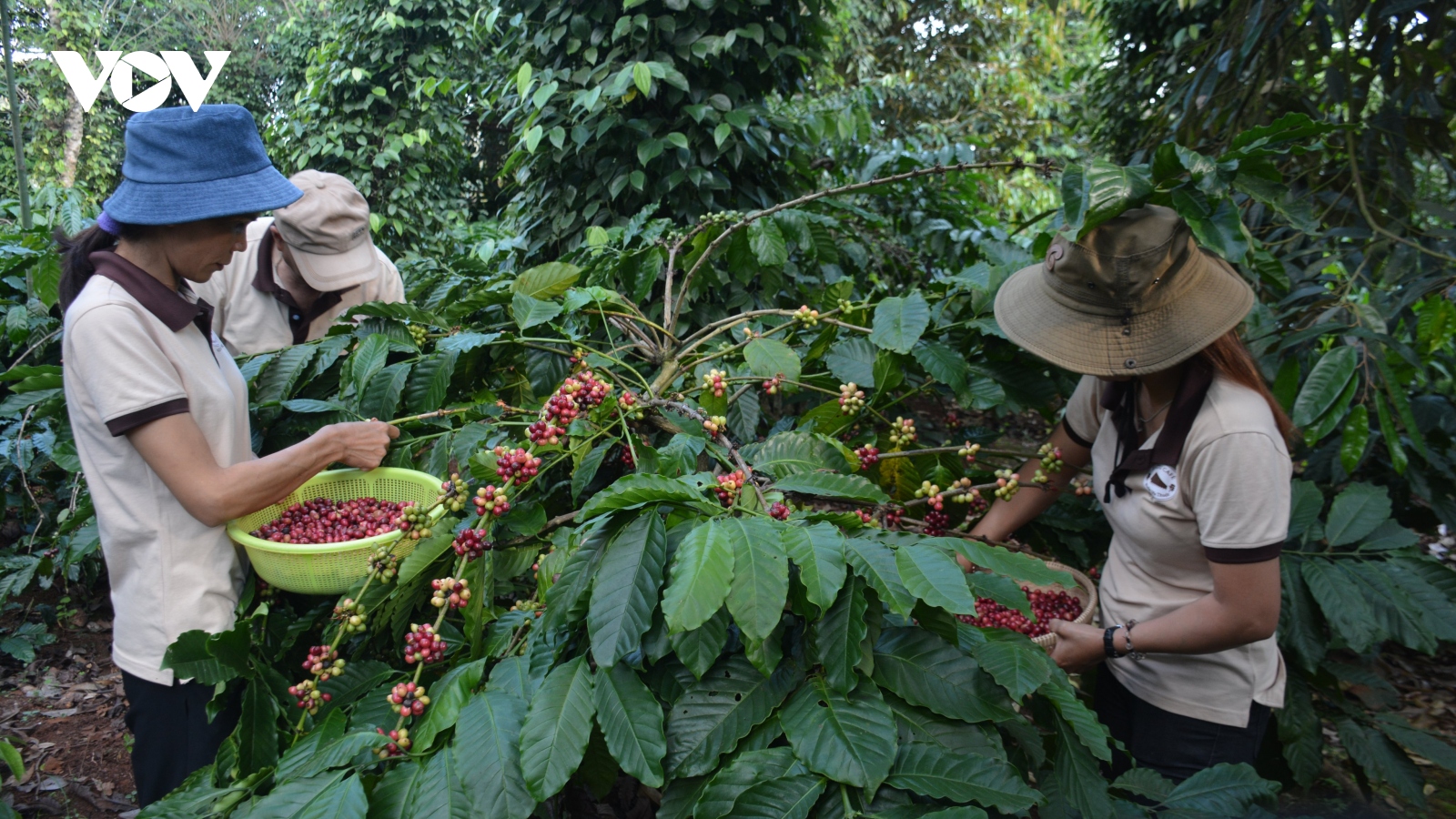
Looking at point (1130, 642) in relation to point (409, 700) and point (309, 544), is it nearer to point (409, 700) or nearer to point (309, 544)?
point (409, 700)

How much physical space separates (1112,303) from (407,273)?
300 centimetres

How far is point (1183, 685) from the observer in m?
1.60

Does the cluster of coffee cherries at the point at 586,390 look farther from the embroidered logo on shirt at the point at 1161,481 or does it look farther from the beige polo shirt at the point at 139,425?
the embroidered logo on shirt at the point at 1161,481

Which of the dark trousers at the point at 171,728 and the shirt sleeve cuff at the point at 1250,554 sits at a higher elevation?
the shirt sleeve cuff at the point at 1250,554

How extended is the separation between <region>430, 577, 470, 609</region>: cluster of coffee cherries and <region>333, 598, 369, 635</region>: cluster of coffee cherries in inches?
6.6

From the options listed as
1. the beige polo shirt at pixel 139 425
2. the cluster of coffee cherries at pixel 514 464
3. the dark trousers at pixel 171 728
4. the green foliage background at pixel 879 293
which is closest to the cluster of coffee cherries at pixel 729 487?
the green foliage background at pixel 879 293

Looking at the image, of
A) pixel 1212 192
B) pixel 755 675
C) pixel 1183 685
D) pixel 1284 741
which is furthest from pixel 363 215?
pixel 1284 741

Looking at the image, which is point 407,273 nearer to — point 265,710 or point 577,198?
point 577,198

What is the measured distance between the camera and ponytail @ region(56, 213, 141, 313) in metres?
1.59

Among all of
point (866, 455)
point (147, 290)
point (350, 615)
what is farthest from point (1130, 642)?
point (147, 290)

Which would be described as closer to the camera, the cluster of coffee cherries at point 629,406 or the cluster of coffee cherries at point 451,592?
the cluster of coffee cherries at point 451,592

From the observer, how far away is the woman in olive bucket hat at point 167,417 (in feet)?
4.81

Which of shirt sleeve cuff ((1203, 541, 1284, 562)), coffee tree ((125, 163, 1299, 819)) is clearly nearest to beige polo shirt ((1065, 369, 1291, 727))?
shirt sleeve cuff ((1203, 541, 1284, 562))

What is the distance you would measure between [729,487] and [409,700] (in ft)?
1.73
